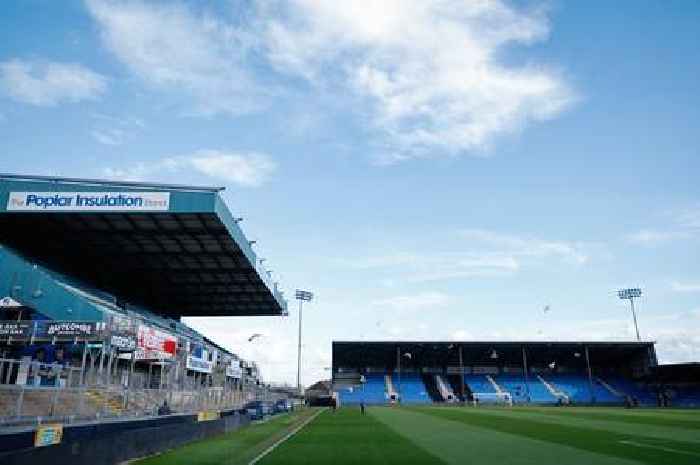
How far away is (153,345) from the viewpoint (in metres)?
30.7

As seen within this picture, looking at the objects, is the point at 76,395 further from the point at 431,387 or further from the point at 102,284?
the point at 431,387

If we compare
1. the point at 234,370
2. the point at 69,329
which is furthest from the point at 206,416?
the point at 234,370

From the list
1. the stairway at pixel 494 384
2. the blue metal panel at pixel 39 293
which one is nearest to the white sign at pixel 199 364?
the blue metal panel at pixel 39 293

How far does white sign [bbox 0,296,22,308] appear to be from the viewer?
3123 centimetres

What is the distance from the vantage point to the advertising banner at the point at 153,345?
97.7 ft

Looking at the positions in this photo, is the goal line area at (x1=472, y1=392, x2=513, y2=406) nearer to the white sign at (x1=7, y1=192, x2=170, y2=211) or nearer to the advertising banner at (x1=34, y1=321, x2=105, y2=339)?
the white sign at (x1=7, y1=192, x2=170, y2=211)

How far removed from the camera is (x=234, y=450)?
18625 millimetres

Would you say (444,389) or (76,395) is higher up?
(444,389)

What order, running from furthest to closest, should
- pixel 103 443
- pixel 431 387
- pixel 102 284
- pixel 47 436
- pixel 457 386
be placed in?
1. pixel 457 386
2. pixel 431 387
3. pixel 102 284
4. pixel 103 443
5. pixel 47 436

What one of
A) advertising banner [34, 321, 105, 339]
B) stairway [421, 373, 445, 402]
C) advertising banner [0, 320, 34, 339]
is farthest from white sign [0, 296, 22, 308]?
stairway [421, 373, 445, 402]

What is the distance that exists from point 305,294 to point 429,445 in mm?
70985

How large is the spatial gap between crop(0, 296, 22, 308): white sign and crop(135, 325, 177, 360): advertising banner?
25.0ft

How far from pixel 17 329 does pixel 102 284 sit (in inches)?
998

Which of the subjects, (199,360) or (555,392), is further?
(555,392)
